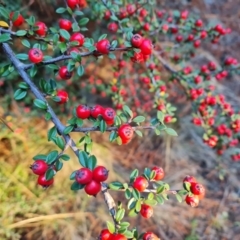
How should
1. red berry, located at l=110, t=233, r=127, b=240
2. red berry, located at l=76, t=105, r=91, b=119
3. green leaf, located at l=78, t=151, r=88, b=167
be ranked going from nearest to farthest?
1. red berry, located at l=110, t=233, r=127, b=240
2. green leaf, located at l=78, t=151, r=88, b=167
3. red berry, located at l=76, t=105, r=91, b=119

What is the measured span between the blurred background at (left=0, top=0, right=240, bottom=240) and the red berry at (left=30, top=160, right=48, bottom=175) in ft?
4.56

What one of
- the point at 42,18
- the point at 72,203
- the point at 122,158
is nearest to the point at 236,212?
the point at 122,158

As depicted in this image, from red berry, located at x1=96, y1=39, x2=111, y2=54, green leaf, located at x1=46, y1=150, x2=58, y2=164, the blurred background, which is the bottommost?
the blurred background

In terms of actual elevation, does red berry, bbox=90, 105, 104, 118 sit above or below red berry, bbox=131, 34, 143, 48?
below

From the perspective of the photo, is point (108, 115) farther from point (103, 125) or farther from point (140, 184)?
point (140, 184)

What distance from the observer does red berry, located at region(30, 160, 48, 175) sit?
117cm

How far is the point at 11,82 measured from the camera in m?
3.18

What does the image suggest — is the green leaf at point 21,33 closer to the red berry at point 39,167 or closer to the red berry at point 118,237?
the red berry at point 39,167

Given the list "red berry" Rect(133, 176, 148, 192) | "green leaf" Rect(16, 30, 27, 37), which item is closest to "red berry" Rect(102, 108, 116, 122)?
"red berry" Rect(133, 176, 148, 192)

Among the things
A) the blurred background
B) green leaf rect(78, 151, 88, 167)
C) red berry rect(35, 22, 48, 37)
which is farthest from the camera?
the blurred background

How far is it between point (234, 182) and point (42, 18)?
2.41m

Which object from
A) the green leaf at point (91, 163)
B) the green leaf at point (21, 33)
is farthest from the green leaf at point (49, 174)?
the green leaf at point (21, 33)

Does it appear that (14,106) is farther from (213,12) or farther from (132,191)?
(213,12)

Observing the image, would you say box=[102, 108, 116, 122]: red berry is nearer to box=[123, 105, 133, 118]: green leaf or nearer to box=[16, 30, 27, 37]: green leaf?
box=[123, 105, 133, 118]: green leaf
